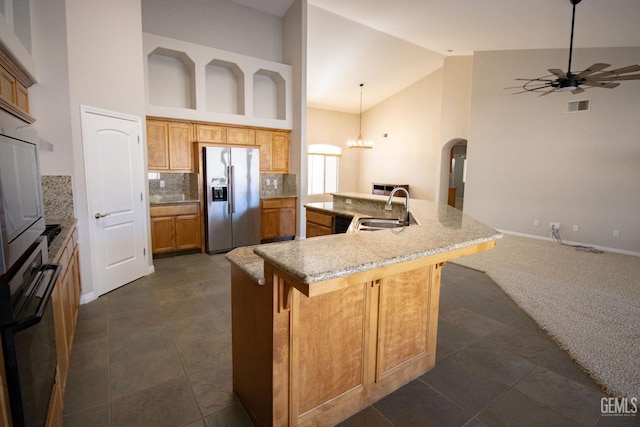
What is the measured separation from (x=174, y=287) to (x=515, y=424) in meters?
3.43

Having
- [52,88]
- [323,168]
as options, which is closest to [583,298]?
[52,88]

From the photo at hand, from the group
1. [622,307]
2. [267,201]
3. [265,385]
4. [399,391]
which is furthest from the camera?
[267,201]

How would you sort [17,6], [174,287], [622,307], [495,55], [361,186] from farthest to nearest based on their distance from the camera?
[361,186], [495,55], [174,287], [622,307], [17,6]

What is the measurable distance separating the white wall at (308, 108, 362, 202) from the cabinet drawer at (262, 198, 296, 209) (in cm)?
412

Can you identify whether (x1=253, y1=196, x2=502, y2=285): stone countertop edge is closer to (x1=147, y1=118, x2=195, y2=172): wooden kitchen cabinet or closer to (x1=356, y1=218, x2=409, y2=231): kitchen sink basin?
(x1=356, y1=218, x2=409, y2=231): kitchen sink basin

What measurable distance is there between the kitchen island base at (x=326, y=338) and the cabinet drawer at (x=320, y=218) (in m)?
2.32

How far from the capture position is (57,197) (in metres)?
3.04

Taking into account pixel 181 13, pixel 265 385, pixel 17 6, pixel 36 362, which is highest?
pixel 181 13

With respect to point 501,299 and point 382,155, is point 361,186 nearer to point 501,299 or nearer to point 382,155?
point 382,155

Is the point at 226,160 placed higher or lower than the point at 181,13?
lower

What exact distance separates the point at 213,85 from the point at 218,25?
1.00 metres

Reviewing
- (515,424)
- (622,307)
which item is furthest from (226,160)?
(622,307)

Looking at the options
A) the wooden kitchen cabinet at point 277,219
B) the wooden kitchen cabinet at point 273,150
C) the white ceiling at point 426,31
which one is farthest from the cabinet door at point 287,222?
the white ceiling at point 426,31

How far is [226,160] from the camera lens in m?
5.17
